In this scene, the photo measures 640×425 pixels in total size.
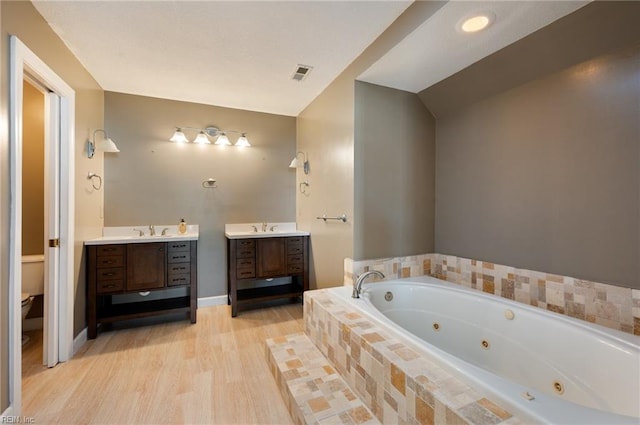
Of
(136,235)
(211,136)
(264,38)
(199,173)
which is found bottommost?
(136,235)

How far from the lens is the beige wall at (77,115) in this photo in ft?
4.39

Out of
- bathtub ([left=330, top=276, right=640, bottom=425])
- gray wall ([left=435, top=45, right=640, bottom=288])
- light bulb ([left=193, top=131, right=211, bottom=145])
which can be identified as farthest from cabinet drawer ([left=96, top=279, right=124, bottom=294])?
gray wall ([left=435, top=45, right=640, bottom=288])

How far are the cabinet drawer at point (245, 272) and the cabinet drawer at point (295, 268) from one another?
1.29ft

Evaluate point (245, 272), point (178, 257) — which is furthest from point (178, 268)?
point (245, 272)

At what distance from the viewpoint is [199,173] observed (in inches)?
124

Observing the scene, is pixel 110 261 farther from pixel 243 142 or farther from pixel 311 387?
pixel 311 387

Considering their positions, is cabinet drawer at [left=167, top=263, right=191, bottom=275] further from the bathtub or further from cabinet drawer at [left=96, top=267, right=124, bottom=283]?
the bathtub

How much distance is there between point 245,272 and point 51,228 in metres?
1.58

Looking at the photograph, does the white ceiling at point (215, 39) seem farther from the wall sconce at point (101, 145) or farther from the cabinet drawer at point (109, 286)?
the cabinet drawer at point (109, 286)

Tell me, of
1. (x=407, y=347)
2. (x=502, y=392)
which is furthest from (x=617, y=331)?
(x=407, y=347)

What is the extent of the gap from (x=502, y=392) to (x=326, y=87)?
2648 millimetres

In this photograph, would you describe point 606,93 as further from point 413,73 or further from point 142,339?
point 142,339

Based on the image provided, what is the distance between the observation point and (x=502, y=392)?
0.93m

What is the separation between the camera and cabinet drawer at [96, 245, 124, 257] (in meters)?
2.38
